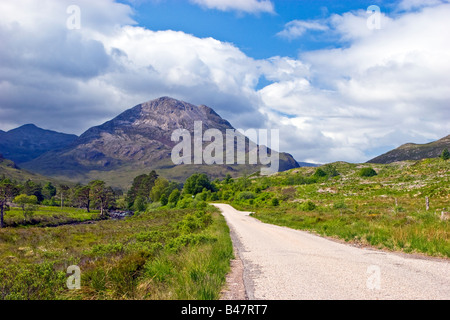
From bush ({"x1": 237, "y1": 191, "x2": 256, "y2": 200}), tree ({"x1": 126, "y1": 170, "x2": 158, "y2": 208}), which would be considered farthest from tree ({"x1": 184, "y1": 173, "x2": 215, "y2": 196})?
tree ({"x1": 126, "y1": 170, "x2": 158, "y2": 208})

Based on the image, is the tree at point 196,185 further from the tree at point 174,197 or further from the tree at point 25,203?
the tree at point 25,203

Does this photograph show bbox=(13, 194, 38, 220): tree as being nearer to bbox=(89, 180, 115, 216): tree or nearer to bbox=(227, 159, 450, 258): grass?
bbox=(89, 180, 115, 216): tree

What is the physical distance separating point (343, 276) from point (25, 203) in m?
120

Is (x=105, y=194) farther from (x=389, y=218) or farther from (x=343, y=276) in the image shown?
(x=343, y=276)

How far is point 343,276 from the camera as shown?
377 inches

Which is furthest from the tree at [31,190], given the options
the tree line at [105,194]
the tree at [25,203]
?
the tree at [25,203]

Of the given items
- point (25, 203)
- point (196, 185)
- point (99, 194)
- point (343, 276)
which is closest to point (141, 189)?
point (99, 194)

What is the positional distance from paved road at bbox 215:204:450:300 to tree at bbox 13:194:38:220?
3061 inches

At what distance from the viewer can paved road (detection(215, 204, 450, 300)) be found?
774 centimetres

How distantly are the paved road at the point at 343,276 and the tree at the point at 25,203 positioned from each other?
3061 inches
